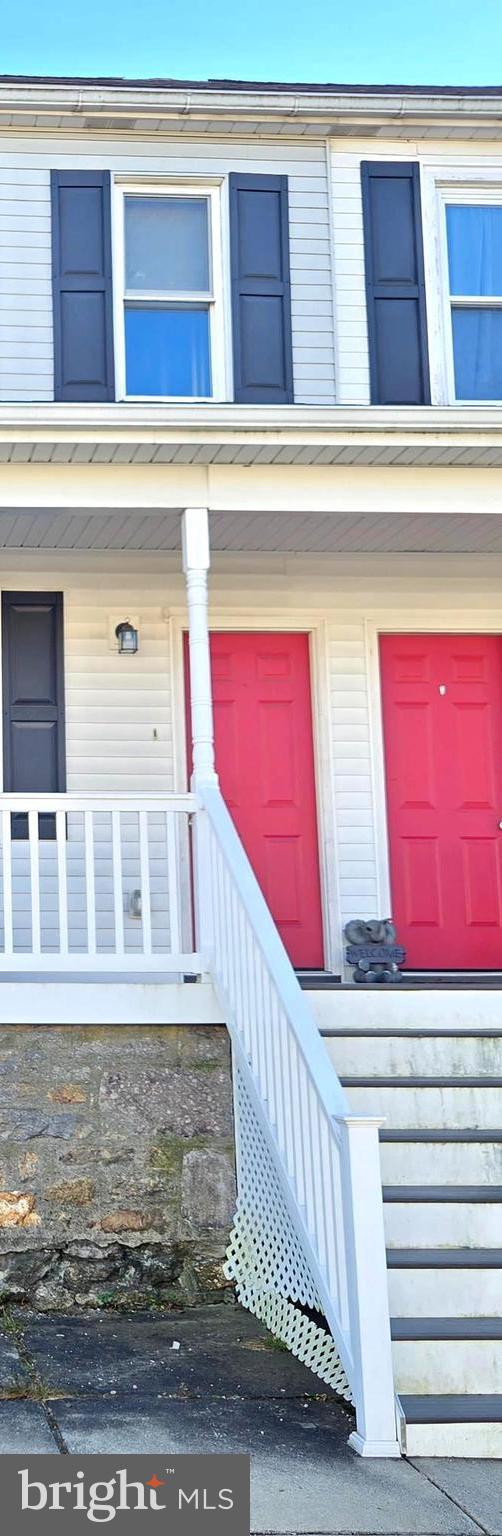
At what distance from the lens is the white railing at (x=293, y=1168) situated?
4.87 metres

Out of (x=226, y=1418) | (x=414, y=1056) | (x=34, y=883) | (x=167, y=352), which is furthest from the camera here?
(x=167, y=352)

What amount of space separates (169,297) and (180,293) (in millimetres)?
66

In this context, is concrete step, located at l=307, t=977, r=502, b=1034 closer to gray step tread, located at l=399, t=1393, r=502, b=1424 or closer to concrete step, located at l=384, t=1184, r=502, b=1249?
concrete step, located at l=384, t=1184, r=502, b=1249

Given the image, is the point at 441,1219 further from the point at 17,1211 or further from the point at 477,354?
the point at 477,354

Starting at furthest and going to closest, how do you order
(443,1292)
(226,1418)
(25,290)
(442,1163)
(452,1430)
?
1. (25,290)
2. (442,1163)
3. (443,1292)
4. (226,1418)
5. (452,1430)

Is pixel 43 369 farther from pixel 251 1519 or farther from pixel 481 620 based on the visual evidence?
pixel 251 1519

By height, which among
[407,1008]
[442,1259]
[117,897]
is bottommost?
[442,1259]

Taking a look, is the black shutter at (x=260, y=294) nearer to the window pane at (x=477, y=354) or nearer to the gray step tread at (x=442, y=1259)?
the window pane at (x=477, y=354)

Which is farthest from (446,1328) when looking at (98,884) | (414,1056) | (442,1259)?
(98,884)

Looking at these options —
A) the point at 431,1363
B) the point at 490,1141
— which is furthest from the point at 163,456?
the point at 431,1363

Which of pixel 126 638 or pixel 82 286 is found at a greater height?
pixel 82 286

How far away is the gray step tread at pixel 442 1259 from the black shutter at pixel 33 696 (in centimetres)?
354

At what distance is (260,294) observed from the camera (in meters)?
8.55

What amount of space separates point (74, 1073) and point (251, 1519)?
2.77 meters
